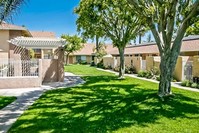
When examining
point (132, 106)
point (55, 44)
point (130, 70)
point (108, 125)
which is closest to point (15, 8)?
point (108, 125)

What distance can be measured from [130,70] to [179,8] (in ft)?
62.4

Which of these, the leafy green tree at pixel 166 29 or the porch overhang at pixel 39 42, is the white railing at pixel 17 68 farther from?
the leafy green tree at pixel 166 29

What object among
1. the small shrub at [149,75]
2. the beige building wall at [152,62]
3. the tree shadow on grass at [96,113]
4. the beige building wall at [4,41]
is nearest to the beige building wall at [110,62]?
the beige building wall at [152,62]

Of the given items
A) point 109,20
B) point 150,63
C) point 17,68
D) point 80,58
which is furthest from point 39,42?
point 80,58

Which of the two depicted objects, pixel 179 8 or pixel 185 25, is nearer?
pixel 185 25

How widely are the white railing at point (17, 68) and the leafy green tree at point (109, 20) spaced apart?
755cm

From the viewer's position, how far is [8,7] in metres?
9.27

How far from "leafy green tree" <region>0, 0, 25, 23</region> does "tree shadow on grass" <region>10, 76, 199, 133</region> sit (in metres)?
4.03

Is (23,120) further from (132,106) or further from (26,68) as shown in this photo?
(26,68)

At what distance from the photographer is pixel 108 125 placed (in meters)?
8.16

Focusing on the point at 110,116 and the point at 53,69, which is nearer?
the point at 110,116

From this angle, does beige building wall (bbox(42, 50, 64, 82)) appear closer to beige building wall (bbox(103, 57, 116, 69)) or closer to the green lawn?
the green lawn

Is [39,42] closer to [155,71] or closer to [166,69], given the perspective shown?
[155,71]

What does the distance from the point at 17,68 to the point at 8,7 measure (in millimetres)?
9386
